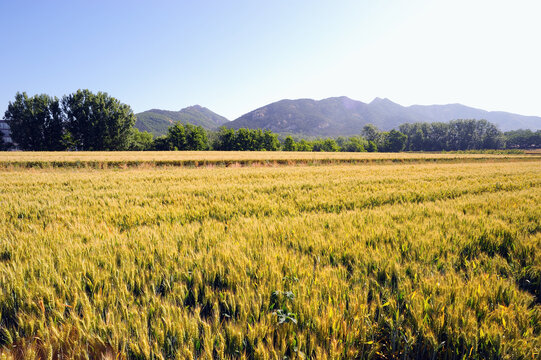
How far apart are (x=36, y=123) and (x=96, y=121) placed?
15497 millimetres

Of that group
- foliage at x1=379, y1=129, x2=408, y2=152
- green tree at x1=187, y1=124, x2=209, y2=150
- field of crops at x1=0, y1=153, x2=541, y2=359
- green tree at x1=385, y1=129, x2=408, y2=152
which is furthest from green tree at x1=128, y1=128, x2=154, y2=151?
green tree at x1=385, y1=129, x2=408, y2=152

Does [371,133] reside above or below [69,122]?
above

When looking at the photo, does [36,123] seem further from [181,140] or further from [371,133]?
[371,133]

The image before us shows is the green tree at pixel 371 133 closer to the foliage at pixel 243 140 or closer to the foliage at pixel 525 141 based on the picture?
the foliage at pixel 243 140

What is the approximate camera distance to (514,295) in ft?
5.76

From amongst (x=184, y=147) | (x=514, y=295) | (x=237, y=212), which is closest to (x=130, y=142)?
(x=184, y=147)

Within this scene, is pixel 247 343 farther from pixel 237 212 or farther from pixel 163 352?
pixel 237 212

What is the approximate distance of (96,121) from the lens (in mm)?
56844

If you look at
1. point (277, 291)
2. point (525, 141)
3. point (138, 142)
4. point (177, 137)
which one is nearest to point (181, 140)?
point (177, 137)

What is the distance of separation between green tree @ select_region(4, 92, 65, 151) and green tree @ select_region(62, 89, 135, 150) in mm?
2896

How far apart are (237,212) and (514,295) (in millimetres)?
4145

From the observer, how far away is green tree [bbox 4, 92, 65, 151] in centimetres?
5628

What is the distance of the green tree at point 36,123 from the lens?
5628cm

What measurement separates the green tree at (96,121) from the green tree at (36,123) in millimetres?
2896
